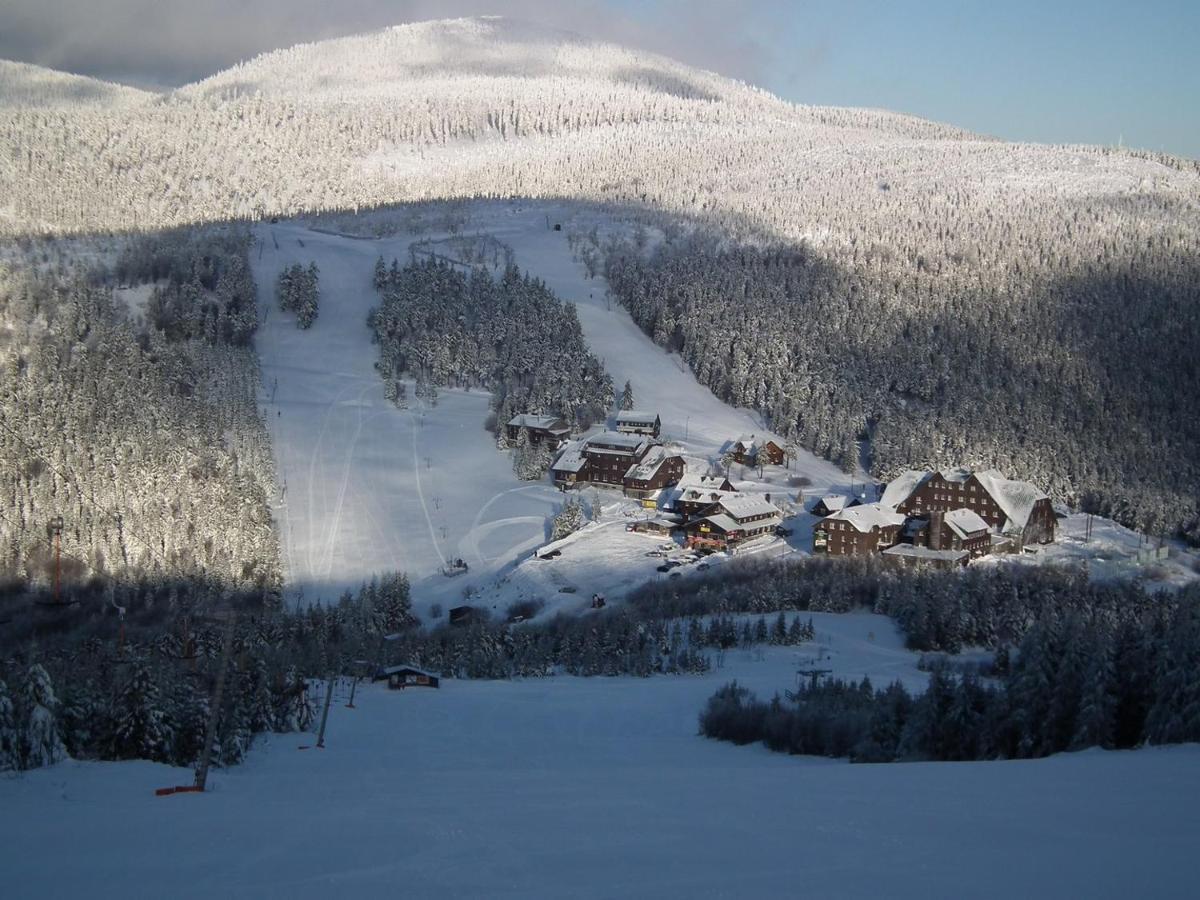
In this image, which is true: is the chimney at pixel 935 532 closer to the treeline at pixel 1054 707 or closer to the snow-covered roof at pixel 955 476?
the snow-covered roof at pixel 955 476

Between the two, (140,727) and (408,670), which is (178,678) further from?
(408,670)

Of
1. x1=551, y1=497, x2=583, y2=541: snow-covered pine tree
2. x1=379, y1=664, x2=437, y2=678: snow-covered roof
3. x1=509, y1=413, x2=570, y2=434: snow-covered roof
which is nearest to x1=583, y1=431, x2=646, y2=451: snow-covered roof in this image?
x1=509, y1=413, x2=570, y2=434: snow-covered roof

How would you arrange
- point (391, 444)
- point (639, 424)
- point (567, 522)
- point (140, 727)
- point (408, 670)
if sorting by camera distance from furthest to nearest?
point (639, 424) < point (391, 444) < point (567, 522) < point (408, 670) < point (140, 727)

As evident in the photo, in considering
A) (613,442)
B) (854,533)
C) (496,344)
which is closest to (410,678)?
(854,533)

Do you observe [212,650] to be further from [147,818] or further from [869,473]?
[869,473]

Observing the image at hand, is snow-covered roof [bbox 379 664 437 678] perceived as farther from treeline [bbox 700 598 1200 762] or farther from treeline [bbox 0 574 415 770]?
treeline [bbox 700 598 1200 762]

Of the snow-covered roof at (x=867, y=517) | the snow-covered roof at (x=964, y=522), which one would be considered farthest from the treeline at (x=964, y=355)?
the snow-covered roof at (x=867, y=517)
